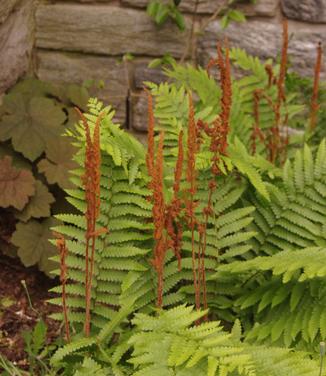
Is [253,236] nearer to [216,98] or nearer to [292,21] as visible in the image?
[216,98]

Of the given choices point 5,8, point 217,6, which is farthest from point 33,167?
point 217,6

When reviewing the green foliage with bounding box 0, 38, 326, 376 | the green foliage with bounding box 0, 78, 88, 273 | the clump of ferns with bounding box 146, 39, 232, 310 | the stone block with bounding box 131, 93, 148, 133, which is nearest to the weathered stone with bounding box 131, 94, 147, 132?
the stone block with bounding box 131, 93, 148, 133

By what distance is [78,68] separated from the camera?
3990mm

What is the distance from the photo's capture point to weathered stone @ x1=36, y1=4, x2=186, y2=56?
153 inches

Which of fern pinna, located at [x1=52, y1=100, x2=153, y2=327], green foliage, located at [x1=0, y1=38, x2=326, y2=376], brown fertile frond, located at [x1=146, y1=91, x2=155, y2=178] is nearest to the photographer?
brown fertile frond, located at [x1=146, y1=91, x2=155, y2=178]

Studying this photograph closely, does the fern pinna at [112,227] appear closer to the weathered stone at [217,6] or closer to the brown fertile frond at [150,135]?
the brown fertile frond at [150,135]

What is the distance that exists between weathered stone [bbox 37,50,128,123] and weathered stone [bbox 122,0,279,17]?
33 cm

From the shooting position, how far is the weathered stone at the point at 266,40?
390cm

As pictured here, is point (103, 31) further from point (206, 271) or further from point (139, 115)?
point (206, 271)

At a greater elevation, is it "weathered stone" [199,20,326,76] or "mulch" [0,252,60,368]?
"weathered stone" [199,20,326,76]

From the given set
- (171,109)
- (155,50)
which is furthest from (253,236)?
(155,50)

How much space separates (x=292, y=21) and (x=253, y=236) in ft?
5.25

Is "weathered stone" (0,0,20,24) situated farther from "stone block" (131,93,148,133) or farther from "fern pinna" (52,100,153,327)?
"fern pinna" (52,100,153,327)

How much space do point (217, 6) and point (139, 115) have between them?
0.71 metres
